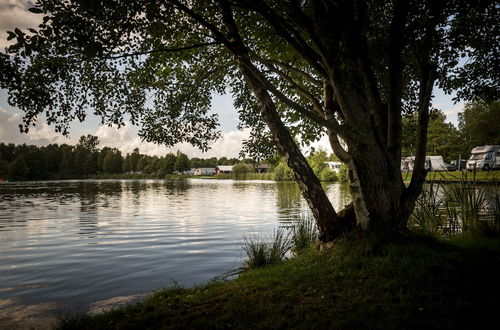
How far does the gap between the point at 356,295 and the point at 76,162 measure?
447ft

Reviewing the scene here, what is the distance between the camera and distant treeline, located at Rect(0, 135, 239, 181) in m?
91.4

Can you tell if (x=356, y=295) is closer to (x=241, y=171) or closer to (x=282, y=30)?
(x=282, y=30)

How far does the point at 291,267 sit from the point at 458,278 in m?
2.75

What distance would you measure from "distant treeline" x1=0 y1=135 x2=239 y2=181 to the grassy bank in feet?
360

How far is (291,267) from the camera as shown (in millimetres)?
5684

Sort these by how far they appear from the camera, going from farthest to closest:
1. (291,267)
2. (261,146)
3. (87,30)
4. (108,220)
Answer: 1. (108,220)
2. (261,146)
3. (291,267)
4. (87,30)

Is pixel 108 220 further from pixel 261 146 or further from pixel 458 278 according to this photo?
pixel 458 278

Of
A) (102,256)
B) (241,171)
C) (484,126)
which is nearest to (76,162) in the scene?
(241,171)

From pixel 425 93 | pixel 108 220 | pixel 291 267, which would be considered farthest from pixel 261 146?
pixel 108 220

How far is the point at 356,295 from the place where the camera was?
3967mm

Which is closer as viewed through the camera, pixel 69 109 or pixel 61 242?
pixel 69 109

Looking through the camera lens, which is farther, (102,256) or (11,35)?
(102,256)

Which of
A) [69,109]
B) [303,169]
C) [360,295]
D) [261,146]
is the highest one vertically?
[69,109]

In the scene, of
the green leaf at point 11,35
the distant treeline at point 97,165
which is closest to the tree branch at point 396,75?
the green leaf at point 11,35
